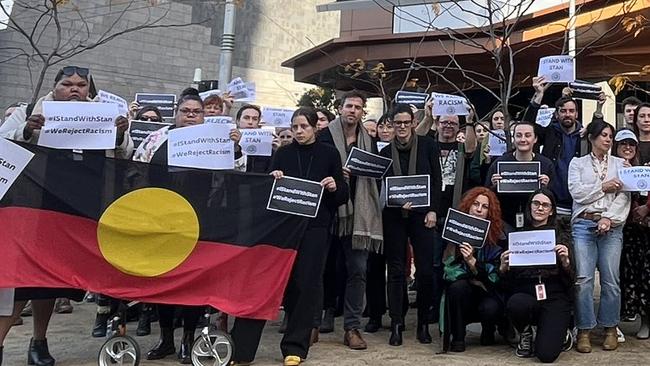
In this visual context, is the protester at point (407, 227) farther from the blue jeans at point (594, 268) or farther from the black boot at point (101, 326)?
the black boot at point (101, 326)

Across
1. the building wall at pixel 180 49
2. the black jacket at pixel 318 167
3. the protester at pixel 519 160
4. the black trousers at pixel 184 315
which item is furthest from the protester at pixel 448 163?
the building wall at pixel 180 49

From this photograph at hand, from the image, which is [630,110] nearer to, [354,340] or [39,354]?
[354,340]

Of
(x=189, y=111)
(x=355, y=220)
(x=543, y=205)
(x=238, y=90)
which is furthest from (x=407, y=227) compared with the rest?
(x=238, y=90)

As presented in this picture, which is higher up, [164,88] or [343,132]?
[164,88]

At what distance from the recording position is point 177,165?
18.8 feet

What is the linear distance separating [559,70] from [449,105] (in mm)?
1225

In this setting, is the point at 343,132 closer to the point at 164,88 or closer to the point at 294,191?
the point at 294,191

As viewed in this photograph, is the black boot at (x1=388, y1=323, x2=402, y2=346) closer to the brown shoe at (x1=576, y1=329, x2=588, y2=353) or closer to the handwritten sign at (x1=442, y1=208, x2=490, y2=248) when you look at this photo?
the handwritten sign at (x1=442, y1=208, x2=490, y2=248)

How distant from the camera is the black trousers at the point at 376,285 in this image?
7008 mm

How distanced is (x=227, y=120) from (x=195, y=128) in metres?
0.94

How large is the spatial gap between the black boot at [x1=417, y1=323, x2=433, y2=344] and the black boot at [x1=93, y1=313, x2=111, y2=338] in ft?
10.2

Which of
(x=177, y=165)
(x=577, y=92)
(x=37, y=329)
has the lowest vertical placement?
(x=37, y=329)

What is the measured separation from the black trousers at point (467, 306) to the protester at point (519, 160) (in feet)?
2.48

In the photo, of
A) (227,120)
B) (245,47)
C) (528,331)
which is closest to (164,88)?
(245,47)
